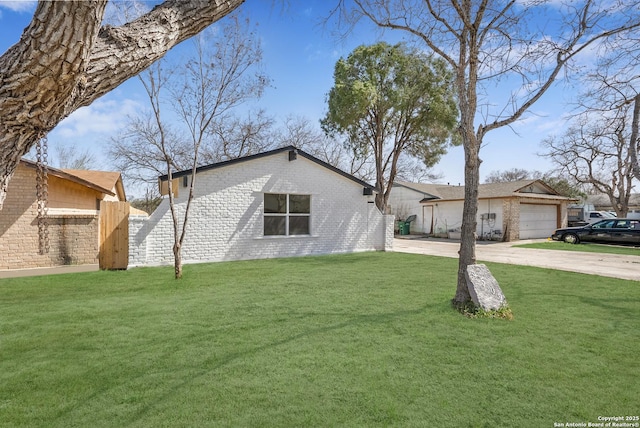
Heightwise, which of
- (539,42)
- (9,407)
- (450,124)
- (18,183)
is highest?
(450,124)

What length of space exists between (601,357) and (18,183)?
11966 millimetres

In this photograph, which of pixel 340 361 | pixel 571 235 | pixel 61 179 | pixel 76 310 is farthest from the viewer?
pixel 571 235

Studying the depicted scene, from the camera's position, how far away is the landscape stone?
489 cm

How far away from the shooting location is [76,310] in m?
5.00

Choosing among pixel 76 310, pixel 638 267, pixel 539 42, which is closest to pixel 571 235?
pixel 638 267

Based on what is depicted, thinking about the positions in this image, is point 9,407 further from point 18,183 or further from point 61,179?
point 61,179

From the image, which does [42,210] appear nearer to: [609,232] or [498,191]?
[498,191]

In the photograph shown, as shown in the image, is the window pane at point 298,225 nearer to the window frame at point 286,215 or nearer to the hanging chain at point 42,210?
the window frame at point 286,215

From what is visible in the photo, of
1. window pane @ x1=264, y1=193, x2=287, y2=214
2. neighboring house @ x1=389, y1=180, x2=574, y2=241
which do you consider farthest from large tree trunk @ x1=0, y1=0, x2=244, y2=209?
neighboring house @ x1=389, y1=180, x2=574, y2=241

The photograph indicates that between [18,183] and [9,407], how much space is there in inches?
325

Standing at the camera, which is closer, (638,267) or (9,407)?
(9,407)

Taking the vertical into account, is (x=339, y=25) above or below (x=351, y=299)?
above

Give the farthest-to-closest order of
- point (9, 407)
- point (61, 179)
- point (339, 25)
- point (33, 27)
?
point (61, 179) < point (339, 25) < point (9, 407) < point (33, 27)

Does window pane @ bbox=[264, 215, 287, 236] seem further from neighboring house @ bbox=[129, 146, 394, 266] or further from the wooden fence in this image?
the wooden fence
